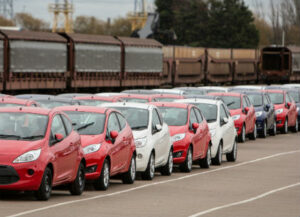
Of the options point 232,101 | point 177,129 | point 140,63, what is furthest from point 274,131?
point 140,63

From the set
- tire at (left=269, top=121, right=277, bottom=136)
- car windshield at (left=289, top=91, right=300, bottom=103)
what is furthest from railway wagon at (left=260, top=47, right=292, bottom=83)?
tire at (left=269, top=121, right=277, bottom=136)

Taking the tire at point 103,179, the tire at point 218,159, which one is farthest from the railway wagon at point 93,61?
the tire at point 103,179

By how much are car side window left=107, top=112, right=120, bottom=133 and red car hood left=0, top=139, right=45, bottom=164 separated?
305 centimetres

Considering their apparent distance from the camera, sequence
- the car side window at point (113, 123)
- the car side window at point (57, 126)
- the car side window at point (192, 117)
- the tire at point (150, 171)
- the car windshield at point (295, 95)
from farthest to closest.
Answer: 1. the car windshield at point (295, 95)
2. the car side window at point (192, 117)
3. the tire at point (150, 171)
4. the car side window at point (113, 123)
5. the car side window at point (57, 126)

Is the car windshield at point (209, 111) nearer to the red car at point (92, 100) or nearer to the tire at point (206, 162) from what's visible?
the tire at point (206, 162)

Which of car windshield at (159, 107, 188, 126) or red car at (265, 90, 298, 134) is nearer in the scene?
car windshield at (159, 107, 188, 126)

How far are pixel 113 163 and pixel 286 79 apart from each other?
7549 cm

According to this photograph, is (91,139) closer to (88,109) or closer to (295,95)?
(88,109)

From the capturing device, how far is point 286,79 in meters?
92.1

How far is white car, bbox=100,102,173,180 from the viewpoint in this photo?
64.4ft

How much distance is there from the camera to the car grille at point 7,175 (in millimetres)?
14586

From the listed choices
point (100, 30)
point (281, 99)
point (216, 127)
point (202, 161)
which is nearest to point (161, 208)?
point (202, 161)

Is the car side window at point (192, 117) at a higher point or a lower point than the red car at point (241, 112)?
higher

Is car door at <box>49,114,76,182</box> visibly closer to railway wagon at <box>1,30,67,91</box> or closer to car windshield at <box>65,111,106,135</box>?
car windshield at <box>65,111,106,135</box>
